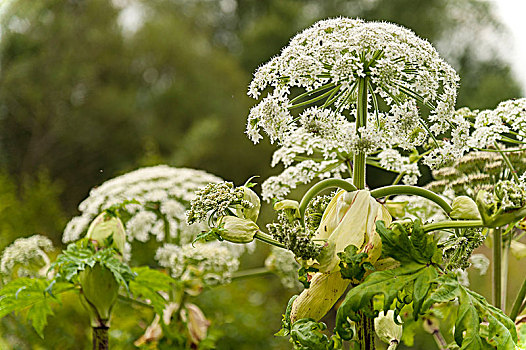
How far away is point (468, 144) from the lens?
425 millimetres

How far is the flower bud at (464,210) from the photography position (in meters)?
0.34

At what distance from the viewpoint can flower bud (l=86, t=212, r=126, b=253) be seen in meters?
0.57

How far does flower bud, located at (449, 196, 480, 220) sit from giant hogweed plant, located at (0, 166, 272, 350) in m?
0.33

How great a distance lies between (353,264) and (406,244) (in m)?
0.04

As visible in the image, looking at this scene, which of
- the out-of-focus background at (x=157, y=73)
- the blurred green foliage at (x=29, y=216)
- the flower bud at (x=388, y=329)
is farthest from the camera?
the out-of-focus background at (x=157, y=73)

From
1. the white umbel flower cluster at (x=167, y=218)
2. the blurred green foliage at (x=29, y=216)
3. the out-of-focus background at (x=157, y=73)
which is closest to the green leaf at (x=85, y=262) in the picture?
the white umbel flower cluster at (x=167, y=218)

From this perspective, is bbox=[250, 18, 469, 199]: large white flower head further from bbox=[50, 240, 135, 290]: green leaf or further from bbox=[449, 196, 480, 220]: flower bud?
bbox=[50, 240, 135, 290]: green leaf

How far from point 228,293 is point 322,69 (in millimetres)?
1274

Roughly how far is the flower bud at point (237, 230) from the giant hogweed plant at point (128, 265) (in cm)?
22

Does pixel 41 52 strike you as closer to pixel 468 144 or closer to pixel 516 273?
pixel 516 273

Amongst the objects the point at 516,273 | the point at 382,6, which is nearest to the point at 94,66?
the point at 382,6

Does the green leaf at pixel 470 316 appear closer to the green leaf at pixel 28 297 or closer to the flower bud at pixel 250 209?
the flower bud at pixel 250 209

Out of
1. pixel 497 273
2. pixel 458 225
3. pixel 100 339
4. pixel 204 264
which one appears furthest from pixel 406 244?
pixel 204 264

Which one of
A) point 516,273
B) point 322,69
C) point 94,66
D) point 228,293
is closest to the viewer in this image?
point 322,69
